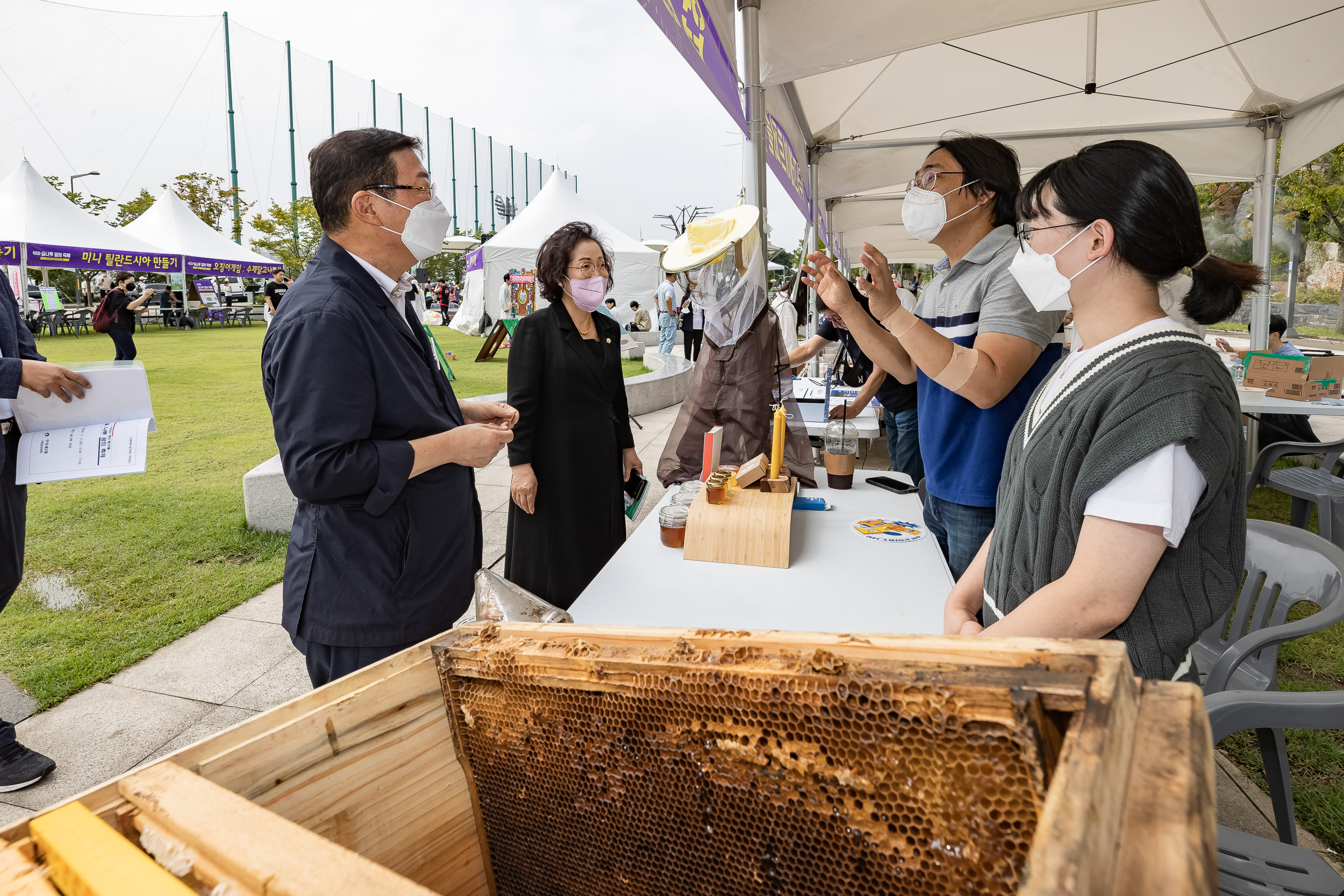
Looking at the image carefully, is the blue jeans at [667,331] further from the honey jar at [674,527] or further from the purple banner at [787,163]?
the honey jar at [674,527]

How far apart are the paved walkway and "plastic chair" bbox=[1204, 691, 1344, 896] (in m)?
0.99

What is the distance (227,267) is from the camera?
69.9 ft

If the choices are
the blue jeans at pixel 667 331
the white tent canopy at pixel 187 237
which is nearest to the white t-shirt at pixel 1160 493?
the blue jeans at pixel 667 331

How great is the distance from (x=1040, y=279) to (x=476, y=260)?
21930 mm

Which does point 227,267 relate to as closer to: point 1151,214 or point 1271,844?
point 1151,214

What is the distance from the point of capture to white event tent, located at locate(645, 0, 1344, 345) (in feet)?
12.1

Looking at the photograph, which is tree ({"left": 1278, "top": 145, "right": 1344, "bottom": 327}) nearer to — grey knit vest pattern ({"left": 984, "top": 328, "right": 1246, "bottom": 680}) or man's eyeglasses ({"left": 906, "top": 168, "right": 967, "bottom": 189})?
man's eyeglasses ({"left": 906, "top": 168, "right": 967, "bottom": 189})

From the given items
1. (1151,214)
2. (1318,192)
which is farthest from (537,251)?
(1318,192)

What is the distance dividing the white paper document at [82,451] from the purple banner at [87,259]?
1804cm

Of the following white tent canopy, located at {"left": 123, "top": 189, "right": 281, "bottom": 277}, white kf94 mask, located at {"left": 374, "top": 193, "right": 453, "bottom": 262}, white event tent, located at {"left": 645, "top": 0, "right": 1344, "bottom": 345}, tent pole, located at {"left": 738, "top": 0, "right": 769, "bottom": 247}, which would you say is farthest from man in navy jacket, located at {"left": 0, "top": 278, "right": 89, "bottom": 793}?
white tent canopy, located at {"left": 123, "top": 189, "right": 281, "bottom": 277}

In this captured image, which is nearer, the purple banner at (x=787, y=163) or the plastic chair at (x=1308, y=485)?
the plastic chair at (x=1308, y=485)

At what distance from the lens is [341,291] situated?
1632 mm

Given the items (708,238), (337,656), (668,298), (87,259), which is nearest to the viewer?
(337,656)

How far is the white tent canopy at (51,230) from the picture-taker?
15.3 m
